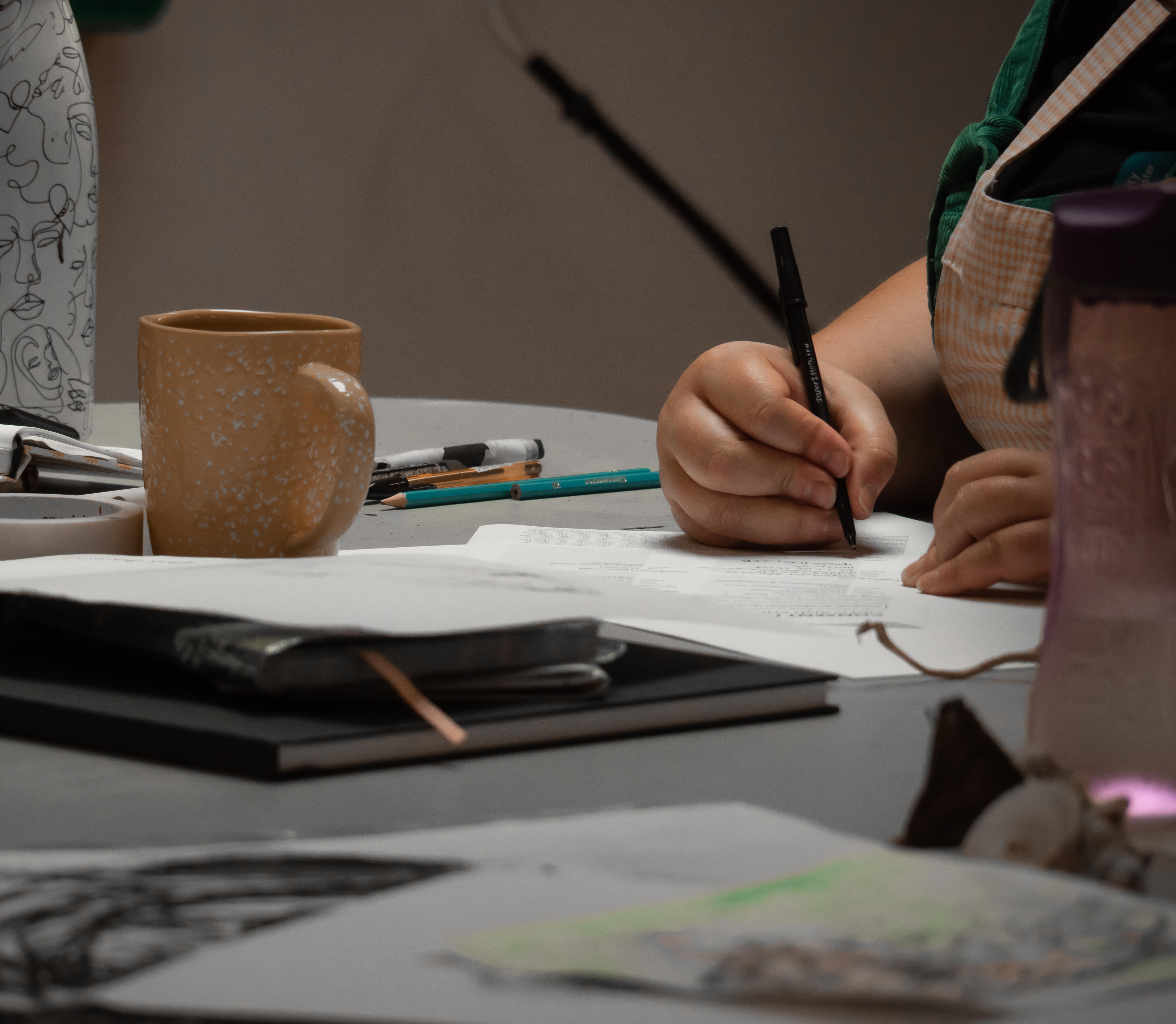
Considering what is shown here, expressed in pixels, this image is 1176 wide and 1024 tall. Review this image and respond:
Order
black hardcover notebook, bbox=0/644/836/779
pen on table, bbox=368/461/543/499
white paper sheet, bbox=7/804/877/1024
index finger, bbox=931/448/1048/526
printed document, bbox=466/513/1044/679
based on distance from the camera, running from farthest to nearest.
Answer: pen on table, bbox=368/461/543/499, index finger, bbox=931/448/1048/526, printed document, bbox=466/513/1044/679, black hardcover notebook, bbox=0/644/836/779, white paper sheet, bbox=7/804/877/1024

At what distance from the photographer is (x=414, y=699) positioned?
322 mm

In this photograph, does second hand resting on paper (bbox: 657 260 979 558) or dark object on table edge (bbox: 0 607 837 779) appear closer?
dark object on table edge (bbox: 0 607 837 779)

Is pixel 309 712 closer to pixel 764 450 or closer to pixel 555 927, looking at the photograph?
pixel 555 927

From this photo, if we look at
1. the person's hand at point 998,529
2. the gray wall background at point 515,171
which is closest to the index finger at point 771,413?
the person's hand at point 998,529

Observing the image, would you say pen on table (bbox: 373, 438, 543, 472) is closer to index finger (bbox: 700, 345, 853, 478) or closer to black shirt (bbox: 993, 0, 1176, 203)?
index finger (bbox: 700, 345, 853, 478)

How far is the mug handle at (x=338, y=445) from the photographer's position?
0.50m

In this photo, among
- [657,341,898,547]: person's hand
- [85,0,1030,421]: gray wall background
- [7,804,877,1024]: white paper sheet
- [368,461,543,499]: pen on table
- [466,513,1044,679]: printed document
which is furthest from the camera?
[85,0,1030,421]: gray wall background

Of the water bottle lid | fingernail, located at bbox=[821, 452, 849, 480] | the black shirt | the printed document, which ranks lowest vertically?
the printed document

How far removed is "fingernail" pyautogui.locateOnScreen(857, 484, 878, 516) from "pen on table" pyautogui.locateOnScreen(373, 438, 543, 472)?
0.83 ft

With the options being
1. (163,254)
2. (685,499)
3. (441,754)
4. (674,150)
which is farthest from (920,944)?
(674,150)

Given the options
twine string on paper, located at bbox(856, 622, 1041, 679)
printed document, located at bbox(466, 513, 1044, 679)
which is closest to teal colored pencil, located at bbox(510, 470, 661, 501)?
printed document, located at bbox(466, 513, 1044, 679)

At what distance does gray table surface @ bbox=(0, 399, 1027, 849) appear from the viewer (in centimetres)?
28

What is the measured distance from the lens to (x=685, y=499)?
67 cm

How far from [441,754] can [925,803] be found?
126 mm
